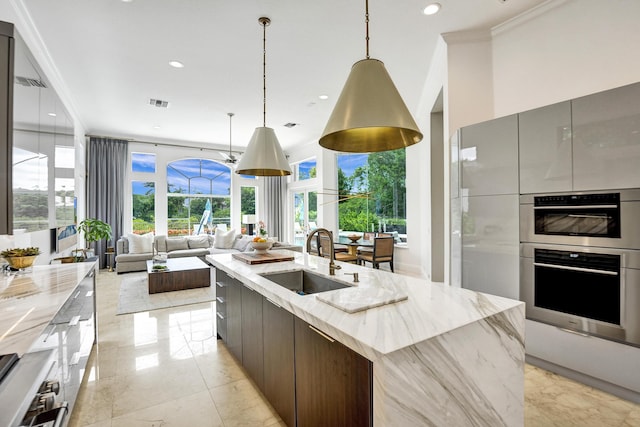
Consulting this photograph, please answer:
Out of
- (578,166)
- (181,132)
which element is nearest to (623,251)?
(578,166)

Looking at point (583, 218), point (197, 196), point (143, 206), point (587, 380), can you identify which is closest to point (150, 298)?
point (143, 206)

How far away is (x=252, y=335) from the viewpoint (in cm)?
219

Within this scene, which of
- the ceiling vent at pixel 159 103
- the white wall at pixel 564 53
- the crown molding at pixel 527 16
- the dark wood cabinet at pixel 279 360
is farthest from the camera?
the ceiling vent at pixel 159 103

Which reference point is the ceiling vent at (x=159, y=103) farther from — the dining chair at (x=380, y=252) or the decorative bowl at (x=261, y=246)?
the dining chair at (x=380, y=252)

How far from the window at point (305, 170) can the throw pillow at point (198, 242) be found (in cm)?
A: 318

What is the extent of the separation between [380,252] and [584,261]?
3648mm

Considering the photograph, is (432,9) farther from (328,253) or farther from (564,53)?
→ (328,253)

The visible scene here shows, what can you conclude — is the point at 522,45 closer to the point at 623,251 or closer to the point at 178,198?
the point at 623,251

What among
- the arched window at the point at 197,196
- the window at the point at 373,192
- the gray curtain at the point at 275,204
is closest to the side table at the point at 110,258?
the arched window at the point at 197,196

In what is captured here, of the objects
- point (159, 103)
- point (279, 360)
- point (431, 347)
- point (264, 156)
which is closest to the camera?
point (431, 347)

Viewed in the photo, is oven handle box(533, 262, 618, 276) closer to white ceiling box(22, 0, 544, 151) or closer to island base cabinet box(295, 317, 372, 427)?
island base cabinet box(295, 317, 372, 427)

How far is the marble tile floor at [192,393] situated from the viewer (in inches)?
77.2

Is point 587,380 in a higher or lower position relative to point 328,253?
lower

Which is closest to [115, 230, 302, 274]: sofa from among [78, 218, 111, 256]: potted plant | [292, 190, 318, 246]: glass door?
[78, 218, 111, 256]: potted plant
